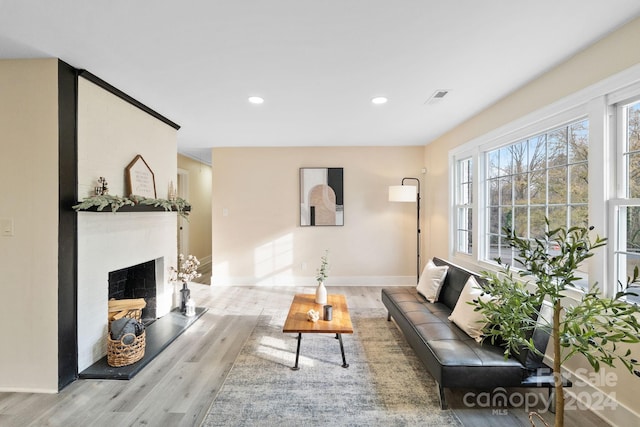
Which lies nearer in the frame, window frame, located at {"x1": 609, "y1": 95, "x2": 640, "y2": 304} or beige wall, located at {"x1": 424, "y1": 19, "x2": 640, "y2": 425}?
beige wall, located at {"x1": 424, "y1": 19, "x2": 640, "y2": 425}

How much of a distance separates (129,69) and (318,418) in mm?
2912

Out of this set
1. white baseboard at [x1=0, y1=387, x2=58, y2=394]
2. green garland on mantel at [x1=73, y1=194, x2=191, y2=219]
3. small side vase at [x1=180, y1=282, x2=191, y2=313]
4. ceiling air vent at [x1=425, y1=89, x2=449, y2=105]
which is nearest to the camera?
white baseboard at [x1=0, y1=387, x2=58, y2=394]

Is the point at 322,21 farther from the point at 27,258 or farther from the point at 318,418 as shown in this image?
the point at 27,258

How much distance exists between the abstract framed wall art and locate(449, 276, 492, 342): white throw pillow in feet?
8.70

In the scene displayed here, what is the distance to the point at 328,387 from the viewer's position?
6.93 feet

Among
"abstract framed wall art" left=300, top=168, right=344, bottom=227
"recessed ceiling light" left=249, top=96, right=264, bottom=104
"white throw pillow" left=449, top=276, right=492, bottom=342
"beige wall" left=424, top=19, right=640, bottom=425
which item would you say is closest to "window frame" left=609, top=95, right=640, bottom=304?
"beige wall" left=424, top=19, right=640, bottom=425

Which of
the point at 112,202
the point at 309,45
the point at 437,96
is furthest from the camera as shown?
the point at 437,96

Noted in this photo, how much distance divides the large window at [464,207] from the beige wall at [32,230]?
4255mm

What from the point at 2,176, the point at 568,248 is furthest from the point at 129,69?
the point at 568,248

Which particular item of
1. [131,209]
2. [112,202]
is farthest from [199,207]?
[112,202]

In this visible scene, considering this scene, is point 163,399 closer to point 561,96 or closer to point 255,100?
point 255,100

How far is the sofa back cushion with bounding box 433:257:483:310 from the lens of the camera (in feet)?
8.93

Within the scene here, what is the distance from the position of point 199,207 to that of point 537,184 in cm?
610

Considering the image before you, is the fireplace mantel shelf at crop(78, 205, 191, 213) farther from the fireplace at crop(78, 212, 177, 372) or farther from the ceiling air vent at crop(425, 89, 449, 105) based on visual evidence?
the ceiling air vent at crop(425, 89, 449, 105)
